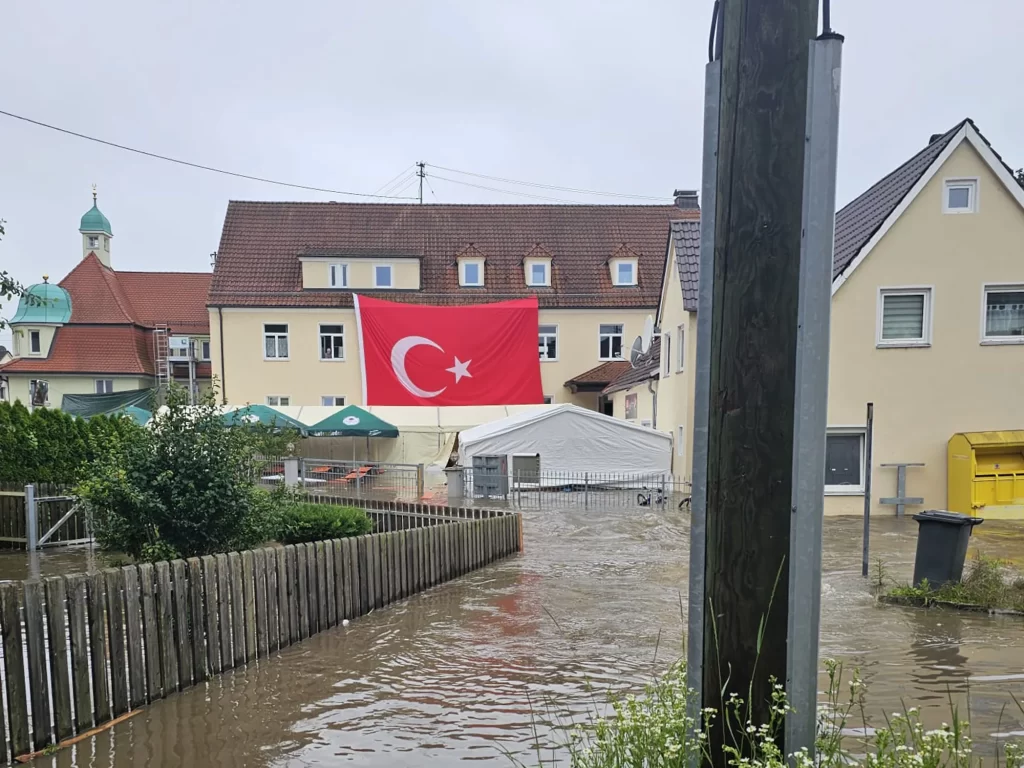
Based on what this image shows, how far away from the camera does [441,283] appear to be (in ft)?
118

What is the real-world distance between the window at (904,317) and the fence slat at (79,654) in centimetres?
1805

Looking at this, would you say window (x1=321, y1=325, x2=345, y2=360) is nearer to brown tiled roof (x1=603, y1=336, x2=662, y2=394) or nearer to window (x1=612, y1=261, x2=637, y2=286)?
brown tiled roof (x1=603, y1=336, x2=662, y2=394)

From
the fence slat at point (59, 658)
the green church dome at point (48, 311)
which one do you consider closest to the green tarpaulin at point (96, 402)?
the green church dome at point (48, 311)

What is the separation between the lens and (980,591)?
8.57 m

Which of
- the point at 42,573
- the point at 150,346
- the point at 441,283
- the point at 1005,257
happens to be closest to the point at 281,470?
the point at 42,573

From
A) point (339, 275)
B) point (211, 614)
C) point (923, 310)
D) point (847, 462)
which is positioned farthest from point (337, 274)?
point (211, 614)

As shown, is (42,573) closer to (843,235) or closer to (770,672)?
(770,672)

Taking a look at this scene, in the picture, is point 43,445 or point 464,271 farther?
point 464,271

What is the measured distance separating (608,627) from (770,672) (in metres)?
5.83

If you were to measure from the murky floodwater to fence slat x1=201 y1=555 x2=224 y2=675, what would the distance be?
0.21 metres

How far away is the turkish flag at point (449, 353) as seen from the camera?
32.2 metres

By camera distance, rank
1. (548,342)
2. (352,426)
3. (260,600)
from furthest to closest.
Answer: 1. (548,342)
2. (352,426)
3. (260,600)

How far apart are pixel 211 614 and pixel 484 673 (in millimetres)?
2308

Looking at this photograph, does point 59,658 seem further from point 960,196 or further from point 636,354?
point 636,354
